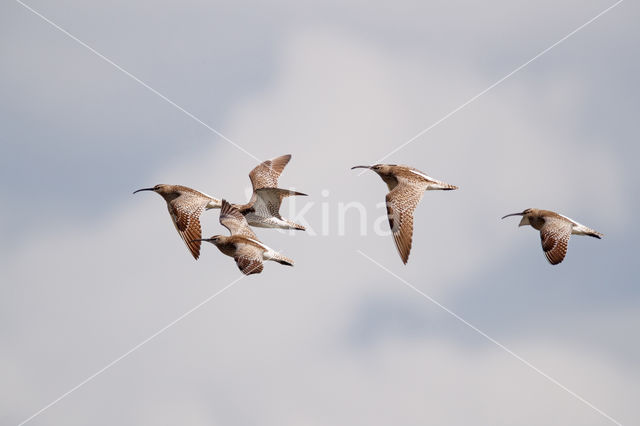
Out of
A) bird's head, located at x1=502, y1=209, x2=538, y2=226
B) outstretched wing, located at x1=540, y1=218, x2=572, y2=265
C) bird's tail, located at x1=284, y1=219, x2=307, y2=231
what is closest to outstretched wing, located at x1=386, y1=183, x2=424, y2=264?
bird's tail, located at x1=284, y1=219, x2=307, y2=231

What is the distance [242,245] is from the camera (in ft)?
89.7

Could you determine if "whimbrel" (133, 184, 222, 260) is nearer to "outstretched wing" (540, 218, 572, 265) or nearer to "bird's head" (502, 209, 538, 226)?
"bird's head" (502, 209, 538, 226)

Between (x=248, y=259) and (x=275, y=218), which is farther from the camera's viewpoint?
(x=275, y=218)

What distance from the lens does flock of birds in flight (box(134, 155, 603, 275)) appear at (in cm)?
2777

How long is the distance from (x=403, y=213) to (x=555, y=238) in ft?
14.4

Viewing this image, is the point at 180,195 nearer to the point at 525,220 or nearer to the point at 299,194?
the point at 299,194

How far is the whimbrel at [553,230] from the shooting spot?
96.1ft

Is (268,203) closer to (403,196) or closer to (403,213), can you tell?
(403,196)

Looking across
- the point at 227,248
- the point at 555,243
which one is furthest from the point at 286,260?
the point at 555,243

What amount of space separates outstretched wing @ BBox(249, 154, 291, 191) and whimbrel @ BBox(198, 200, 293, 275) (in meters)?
4.08

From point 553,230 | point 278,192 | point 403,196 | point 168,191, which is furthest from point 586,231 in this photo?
point 168,191

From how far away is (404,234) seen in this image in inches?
1100

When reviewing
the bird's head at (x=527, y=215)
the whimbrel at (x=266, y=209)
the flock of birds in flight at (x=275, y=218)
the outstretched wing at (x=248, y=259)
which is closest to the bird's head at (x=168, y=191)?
the flock of birds in flight at (x=275, y=218)

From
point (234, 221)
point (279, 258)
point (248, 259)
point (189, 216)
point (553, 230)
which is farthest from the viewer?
point (189, 216)
